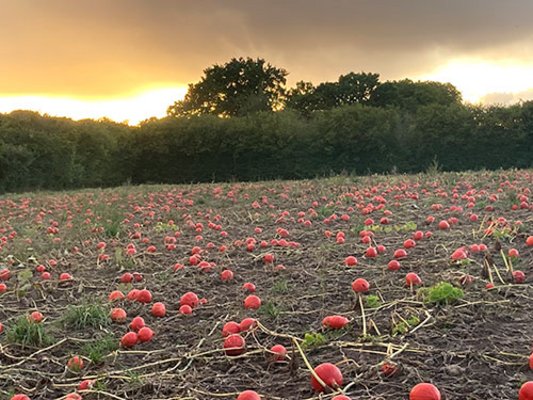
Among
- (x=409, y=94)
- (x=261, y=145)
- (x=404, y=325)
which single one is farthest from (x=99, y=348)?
(x=409, y=94)

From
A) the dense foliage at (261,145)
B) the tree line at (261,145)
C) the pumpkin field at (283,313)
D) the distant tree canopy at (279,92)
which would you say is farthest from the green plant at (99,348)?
the distant tree canopy at (279,92)

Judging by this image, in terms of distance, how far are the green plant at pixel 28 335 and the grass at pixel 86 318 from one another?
0.73ft

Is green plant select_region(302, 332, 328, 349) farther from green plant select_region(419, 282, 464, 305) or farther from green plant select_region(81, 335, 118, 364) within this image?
green plant select_region(81, 335, 118, 364)

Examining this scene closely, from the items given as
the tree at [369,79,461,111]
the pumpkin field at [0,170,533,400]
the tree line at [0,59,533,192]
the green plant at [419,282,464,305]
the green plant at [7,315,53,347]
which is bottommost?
the green plant at [7,315,53,347]

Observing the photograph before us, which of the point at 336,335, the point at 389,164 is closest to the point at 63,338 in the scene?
the point at 336,335

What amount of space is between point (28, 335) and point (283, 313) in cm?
157

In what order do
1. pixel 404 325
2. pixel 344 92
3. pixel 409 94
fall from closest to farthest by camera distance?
pixel 404 325 → pixel 409 94 → pixel 344 92

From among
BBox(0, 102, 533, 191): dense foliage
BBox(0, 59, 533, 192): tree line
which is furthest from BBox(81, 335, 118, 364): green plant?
BBox(0, 102, 533, 191): dense foliage

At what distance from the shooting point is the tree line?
2022 cm

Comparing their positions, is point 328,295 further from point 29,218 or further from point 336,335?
point 29,218

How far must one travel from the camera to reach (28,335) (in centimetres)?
354

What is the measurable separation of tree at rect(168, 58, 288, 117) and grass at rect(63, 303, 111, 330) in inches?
1424

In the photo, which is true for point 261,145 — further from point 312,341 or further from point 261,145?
point 312,341

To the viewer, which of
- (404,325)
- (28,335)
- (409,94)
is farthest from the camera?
(409,94)
